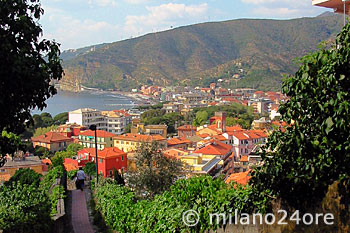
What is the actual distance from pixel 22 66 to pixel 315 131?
8.55 feet

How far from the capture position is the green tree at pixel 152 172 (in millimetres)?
10734

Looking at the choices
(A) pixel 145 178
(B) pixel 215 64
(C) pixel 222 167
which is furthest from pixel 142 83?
(A) pixel 145 178

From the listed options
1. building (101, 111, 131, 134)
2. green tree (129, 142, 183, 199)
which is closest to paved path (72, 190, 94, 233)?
green tree (129, 142, 183, 199)

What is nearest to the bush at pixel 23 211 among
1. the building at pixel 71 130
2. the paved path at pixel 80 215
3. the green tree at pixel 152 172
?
the paved path at pixel 80 215

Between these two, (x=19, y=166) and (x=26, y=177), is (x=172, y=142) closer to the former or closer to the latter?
(x=19, y=166)

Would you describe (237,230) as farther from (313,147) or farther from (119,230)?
(119,230)

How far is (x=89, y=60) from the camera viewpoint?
19000 cm

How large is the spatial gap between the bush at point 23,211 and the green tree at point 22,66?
2076 mm

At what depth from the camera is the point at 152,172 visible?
10.9 meters

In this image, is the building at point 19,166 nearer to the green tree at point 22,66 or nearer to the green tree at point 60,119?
the green tree at point 22,66

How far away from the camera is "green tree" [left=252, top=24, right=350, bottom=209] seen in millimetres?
3309

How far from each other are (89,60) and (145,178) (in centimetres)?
18577

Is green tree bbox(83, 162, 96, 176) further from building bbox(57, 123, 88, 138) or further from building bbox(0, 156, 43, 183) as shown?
building bbox(57, 123, 88, 138)

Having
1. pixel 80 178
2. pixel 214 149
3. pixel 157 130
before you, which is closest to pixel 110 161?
pixel 214 149
